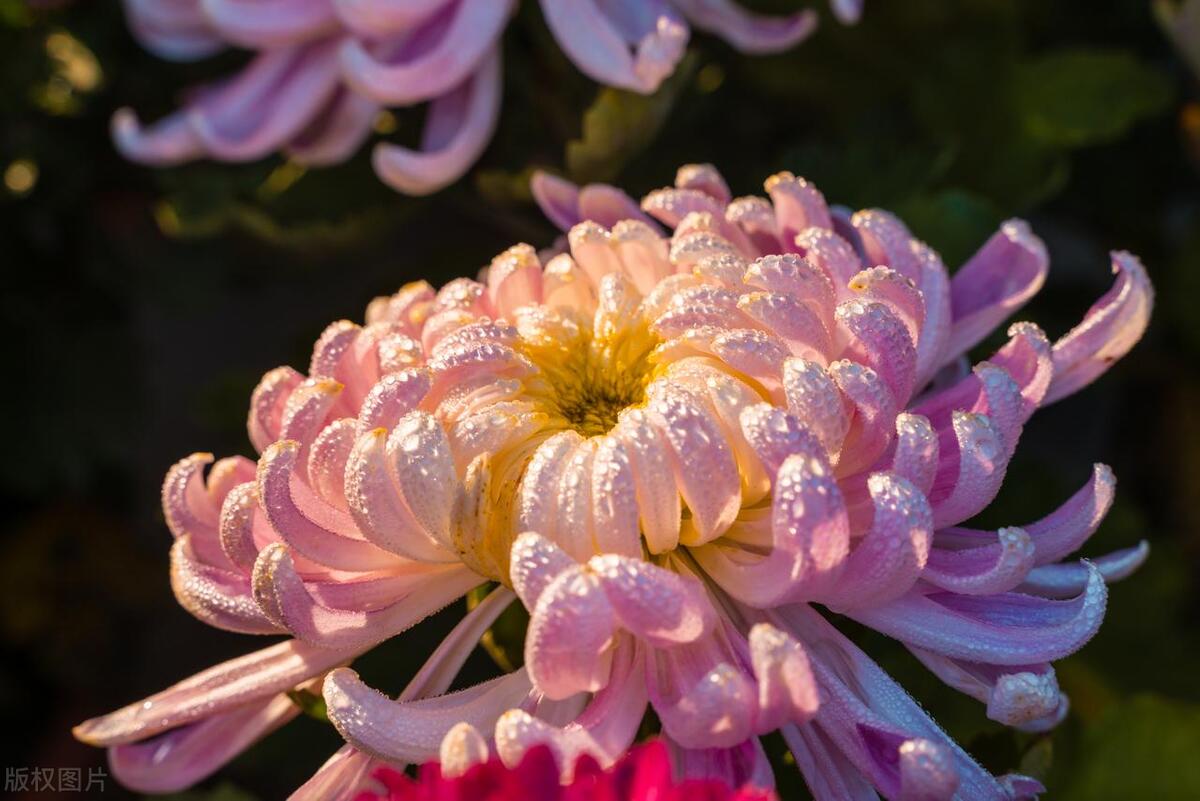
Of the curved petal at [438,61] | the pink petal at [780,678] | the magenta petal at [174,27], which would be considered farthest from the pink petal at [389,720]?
the magenta petal at [174,27]

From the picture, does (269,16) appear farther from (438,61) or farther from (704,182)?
(704,182)

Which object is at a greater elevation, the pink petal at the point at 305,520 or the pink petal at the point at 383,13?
the pink petal at the point at 383,13

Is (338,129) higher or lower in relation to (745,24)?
lower

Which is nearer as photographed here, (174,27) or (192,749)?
(192,749)

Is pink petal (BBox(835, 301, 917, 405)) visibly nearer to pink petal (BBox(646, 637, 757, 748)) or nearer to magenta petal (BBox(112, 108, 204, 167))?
pink petal (BBox(646, 637, 757, 748))

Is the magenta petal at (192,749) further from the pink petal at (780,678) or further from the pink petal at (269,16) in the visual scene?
the pink petal at (269,16)

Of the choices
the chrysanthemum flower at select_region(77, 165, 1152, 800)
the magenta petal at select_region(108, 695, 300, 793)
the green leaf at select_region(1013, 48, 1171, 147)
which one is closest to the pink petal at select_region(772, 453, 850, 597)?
the chrysanthemum flower at select_region(77, 165, 1152, 800)

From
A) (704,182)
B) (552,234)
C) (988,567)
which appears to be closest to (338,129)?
(552,234)
